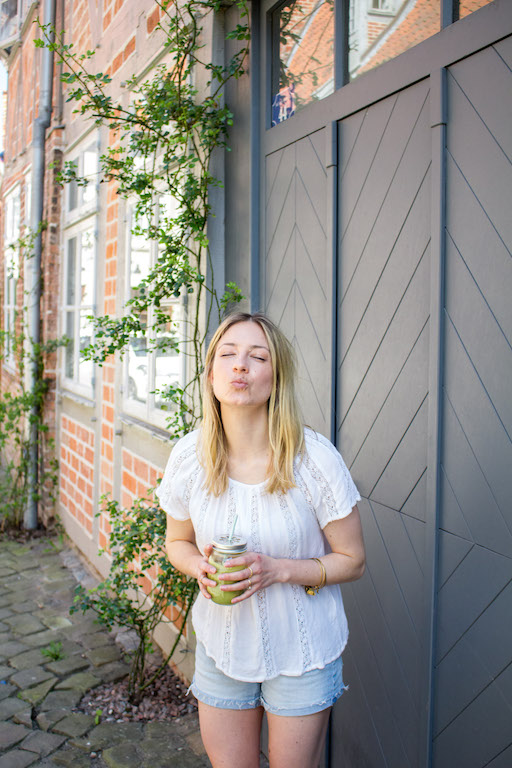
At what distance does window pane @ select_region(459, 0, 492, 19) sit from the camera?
203 cm

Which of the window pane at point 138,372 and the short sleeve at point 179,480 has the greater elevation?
the window pane at point 138,372

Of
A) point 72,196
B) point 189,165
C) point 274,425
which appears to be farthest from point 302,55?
point 72,196

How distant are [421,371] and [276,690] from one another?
1.12m

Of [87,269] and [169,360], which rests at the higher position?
[87,269]

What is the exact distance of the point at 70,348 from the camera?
6918mm

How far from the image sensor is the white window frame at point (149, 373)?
4.04 meters

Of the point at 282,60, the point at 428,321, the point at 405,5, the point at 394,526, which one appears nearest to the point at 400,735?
the point at 394,526

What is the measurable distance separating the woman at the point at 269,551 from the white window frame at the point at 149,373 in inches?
69.6

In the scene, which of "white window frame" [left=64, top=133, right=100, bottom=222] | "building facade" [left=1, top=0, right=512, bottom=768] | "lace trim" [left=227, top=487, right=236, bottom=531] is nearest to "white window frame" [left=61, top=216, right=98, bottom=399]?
"white window frame" [left=64, top=133, right=100, bottom=222]

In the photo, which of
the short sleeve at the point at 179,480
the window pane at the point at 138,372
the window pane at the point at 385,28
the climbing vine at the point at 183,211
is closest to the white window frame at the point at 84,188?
the window pane at the point at 138,372

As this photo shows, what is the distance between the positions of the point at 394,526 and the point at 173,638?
87.6 inches

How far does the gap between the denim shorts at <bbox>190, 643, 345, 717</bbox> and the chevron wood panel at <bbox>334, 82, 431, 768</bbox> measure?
0.51m

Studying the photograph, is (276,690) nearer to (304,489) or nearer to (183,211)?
(304,489)

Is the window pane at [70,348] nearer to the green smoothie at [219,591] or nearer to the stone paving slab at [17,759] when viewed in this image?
the stone paving slab at [17,759]
